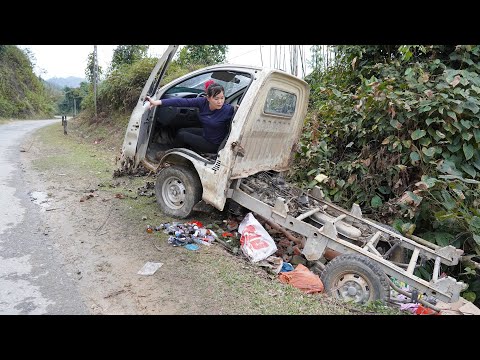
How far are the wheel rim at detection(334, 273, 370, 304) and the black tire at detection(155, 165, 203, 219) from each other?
7.23 ft

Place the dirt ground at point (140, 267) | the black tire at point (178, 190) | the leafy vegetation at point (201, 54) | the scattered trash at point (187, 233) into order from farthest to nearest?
1. the leafy vegetation at point (201, 54)
2. the black tire at point (178, 190)
3. the scattered trash at point (187, 233)
4. the dirt ground at point (140, 267)

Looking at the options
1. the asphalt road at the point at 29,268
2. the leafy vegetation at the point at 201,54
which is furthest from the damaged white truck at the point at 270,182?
the leafy vegetation at the point at 201,54

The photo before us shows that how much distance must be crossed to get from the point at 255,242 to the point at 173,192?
5.06ft

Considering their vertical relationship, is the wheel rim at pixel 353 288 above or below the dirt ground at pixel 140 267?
above

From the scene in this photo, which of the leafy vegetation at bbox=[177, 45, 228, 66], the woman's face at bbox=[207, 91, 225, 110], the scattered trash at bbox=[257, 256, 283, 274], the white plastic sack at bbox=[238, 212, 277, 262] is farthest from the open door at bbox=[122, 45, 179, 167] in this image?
the leafy vegetation at bbox=[177, 45, 228, 66]

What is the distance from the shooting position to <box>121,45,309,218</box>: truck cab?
431cm

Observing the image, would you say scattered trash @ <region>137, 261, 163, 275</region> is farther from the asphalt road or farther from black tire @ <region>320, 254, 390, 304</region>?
black tire @ <region>320, 254, 390, 304</region>

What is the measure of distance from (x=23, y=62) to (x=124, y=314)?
39.7 meters

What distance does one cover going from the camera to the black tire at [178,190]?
4770 mm

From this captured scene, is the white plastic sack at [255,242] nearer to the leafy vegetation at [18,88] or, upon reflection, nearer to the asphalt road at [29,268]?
the asphalt road at [29,268]

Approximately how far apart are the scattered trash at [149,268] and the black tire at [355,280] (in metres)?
1.72

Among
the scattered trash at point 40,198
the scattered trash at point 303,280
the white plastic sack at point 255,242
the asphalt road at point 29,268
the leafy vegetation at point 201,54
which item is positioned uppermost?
the leafy vegetation at point 201,54

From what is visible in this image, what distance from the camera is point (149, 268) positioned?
3.56 metres

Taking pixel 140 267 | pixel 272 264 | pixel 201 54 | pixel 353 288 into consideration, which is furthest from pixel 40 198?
pixel 201 54
